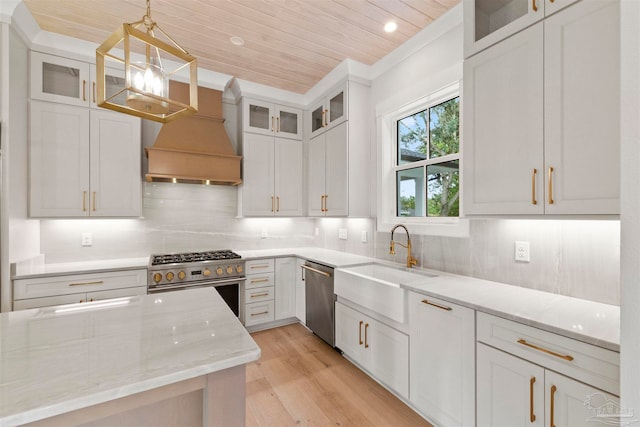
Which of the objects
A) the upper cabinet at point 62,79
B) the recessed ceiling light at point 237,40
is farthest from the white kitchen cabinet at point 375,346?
the upper cabinet at point 62,79

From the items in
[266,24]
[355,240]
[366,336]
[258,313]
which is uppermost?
[266,24]

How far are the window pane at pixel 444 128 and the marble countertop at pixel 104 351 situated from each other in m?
2.12

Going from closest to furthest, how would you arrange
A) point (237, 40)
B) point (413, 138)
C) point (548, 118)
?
point (548, 118) < point (237, 40) < point (413, 138)

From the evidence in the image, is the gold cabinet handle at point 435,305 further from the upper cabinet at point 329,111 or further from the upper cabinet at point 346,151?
the upper cabinet at point 329,111

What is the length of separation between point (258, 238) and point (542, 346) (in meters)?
3.12

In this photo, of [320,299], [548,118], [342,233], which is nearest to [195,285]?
[320,299]

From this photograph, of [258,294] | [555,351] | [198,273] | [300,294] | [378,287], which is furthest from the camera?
[300,294]

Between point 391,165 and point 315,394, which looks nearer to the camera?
point 315,394

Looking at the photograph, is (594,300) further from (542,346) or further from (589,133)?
(589,133)

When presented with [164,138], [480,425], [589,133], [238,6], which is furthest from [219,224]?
[589,133]

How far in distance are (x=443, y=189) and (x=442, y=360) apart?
1.36 m

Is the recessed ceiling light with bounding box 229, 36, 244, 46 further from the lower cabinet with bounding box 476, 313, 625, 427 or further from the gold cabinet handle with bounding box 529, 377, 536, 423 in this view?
the gold cabinet handle with bounding box 529, 377, 536, 423

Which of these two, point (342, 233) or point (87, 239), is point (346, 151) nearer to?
point (342, 233)

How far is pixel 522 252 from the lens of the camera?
1796mm
